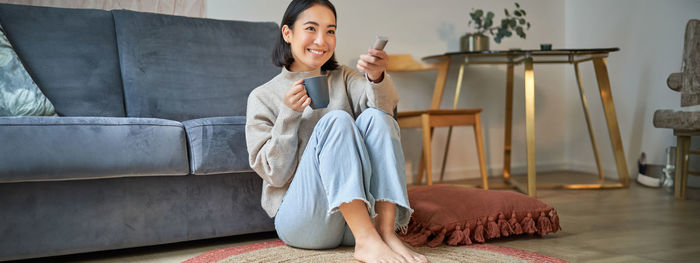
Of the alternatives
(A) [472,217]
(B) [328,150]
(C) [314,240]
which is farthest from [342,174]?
(A) [472,217]

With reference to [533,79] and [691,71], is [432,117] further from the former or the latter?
[691,71]

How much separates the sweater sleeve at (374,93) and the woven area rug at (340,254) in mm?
397

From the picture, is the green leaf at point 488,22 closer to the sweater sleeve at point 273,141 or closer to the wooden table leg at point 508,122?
the wooden table leg at point 508,122

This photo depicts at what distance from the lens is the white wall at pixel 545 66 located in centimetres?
311

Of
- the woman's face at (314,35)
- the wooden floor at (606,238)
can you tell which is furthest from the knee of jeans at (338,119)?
the wooden floor at (606,238)

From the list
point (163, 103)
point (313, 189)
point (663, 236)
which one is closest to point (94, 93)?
point (163, 103)

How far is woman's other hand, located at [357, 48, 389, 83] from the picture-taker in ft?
4.43

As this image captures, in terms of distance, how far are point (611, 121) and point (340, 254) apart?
A: 6.90ft

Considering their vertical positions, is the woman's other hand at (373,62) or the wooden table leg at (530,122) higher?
the woman's other hand at (373,62)

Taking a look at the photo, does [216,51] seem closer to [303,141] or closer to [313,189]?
[303,141]

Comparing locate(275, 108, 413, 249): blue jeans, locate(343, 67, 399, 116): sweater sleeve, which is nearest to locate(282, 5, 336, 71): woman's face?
locate(343, 67, 399, 116): sweater sleeve

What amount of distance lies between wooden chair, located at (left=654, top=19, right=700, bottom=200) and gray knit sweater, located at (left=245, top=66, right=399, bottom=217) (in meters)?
1.59

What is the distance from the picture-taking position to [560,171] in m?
3.78

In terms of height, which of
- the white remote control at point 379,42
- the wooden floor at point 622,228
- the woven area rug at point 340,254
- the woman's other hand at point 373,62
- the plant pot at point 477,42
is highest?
the plant pot at point 477,42
